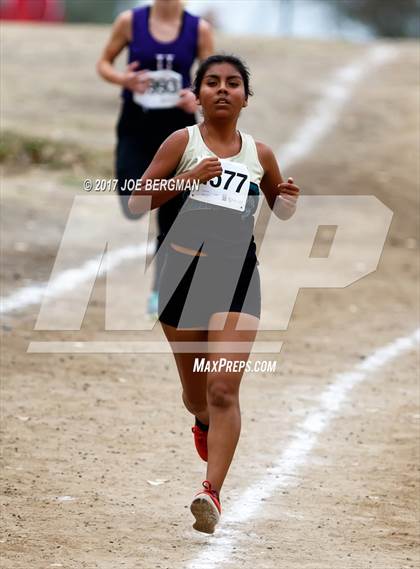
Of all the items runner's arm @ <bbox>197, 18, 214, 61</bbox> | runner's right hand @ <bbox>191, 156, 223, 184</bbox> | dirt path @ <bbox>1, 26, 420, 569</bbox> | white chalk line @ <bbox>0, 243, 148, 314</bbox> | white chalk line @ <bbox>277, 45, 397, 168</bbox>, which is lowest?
white chalk line @ <bbox>277, 45, 397, 168</bbox>

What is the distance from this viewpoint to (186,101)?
33.0 feet

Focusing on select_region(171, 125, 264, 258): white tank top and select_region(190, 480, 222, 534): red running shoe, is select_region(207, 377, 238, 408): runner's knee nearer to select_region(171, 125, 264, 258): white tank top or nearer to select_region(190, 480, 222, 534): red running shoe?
select_region(190, 480, 222, 534): red running shoe

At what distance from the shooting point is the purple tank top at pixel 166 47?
10070 millimetres

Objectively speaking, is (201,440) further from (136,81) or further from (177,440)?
(136,81)

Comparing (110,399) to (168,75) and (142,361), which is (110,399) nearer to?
(142,361)

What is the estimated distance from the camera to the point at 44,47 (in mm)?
24422

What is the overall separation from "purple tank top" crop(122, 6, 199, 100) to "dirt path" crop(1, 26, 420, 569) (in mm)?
2083

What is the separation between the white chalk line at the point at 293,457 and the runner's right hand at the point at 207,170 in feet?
5.50

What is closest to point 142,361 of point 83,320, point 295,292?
point 83,320

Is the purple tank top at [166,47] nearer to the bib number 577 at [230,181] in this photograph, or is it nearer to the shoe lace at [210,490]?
the bib number 577 at [230,181]

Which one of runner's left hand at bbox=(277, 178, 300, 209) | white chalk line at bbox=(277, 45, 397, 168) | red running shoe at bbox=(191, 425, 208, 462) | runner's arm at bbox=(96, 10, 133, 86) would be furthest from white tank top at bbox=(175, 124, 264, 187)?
white chalk line at bbox=(277, 45, 397, 168)

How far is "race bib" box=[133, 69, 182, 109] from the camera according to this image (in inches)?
396

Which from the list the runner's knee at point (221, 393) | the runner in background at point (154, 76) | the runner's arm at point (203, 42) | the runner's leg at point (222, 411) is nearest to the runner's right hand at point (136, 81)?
the runner in background at point (154, 76)

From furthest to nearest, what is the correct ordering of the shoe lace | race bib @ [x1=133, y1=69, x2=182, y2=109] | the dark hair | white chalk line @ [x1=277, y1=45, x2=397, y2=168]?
white chalk line @ [x1=277, y1=45, x2=397, y2=168], race bib @ [x1=133, y1=69, x2=182, y2=109], the dark hair, the shoe lace
